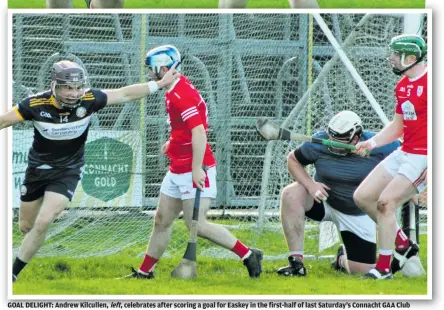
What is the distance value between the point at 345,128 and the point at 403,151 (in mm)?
570

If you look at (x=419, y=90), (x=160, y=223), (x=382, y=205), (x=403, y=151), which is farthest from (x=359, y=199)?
(x=160, y=223)

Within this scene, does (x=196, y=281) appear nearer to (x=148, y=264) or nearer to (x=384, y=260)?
(x=148, y=264)

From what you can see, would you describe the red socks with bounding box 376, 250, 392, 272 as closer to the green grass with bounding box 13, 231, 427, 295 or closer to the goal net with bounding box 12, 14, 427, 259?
the green grass with bounding box 13, 231, 427, 295

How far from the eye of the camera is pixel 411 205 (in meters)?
11.4

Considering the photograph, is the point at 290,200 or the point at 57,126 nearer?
the point at 57,126

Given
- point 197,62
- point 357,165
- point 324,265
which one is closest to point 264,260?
point 324,265

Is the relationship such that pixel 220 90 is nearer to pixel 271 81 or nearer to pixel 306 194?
pixel 271 81

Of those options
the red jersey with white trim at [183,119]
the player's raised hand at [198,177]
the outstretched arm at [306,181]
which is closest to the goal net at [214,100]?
the outstretched arm at [306,181]

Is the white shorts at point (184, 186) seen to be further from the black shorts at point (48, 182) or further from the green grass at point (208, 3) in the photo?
the green grass at point (208, 3)

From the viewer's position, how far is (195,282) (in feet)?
34.7

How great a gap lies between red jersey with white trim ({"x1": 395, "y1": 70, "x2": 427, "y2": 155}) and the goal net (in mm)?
1518

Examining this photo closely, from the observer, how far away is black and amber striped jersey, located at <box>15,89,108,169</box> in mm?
10281

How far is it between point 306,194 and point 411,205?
97 cm

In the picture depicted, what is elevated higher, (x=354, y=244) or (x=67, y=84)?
(x=67, y=84)
